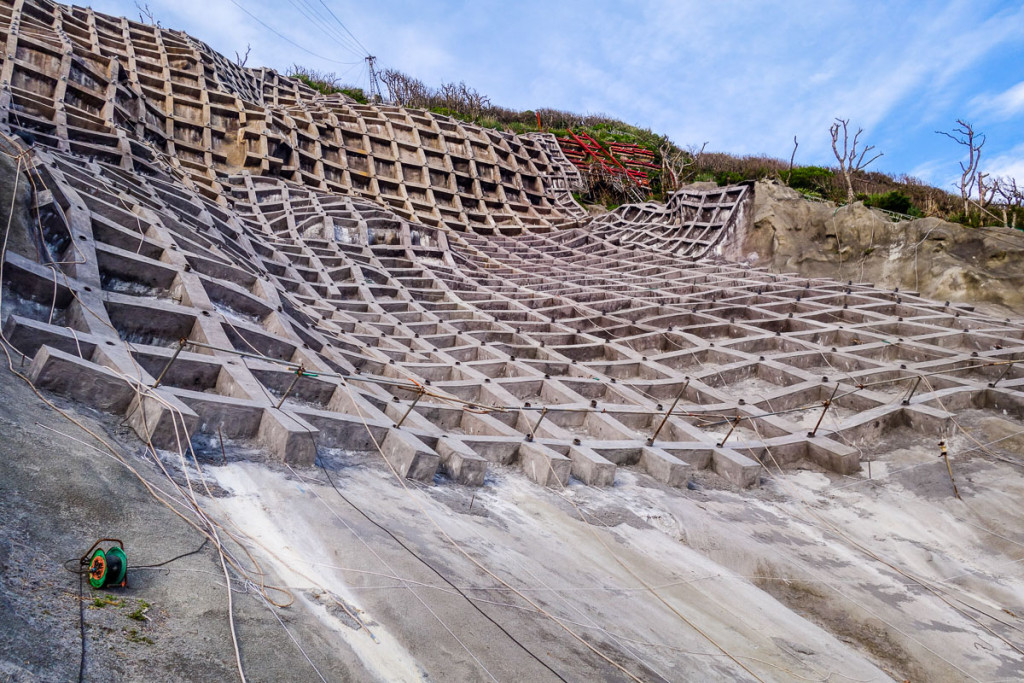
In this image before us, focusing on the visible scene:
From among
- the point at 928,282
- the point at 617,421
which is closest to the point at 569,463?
the point at 617,421

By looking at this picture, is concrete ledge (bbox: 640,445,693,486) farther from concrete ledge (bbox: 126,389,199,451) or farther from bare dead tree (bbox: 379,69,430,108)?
bare dead tree (bbox: 379,69,430,108)

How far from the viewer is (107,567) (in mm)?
2014

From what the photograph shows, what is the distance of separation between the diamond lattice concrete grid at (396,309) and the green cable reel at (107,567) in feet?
4.47

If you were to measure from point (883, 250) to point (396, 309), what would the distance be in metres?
8.62

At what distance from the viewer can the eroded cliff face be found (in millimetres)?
10055

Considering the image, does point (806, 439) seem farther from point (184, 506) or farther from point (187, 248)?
point (187, 248)

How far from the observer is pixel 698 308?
9.84m

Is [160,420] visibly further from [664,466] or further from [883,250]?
[883,250]

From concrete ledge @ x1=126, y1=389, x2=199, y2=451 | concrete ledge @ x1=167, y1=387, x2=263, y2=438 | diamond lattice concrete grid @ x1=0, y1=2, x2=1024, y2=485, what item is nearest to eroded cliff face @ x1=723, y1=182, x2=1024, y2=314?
diamond lattice concrete grid @ x1=0, y1=2, x2=1024, y2=485

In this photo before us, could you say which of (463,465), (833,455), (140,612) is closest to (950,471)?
(833,455)

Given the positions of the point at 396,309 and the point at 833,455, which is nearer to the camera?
the point at 833,455

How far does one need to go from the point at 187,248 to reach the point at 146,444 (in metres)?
4.06

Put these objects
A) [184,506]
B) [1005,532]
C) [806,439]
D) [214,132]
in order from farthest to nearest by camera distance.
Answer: [214,132] → [806,439] → [1005,532] → [184,506]

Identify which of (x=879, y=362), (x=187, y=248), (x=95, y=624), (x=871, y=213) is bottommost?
(x=95, y=624)
